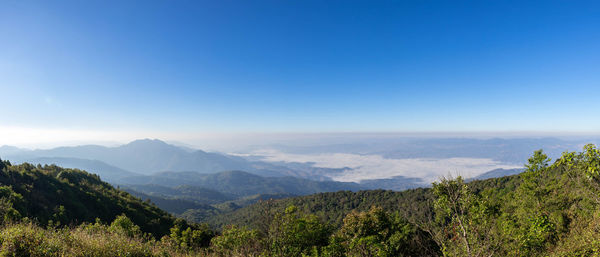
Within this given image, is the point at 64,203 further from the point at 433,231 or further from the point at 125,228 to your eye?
the point at 433,231

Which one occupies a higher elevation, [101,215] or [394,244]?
[394,244]

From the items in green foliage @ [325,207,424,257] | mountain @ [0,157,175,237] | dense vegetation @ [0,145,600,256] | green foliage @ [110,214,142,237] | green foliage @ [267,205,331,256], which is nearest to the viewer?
dense vegetation @ [0,145,600,256]

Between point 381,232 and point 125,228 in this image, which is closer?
point 381,232

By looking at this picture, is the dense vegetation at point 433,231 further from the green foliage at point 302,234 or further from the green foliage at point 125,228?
the green foliage at point 125,228

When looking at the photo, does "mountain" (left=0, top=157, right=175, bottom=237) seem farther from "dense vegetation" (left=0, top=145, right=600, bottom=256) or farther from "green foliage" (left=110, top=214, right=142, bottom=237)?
"green foliage" (left=110, top=214, right=142, bottom=237)

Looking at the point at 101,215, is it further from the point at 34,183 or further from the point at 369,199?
the point at 369,199

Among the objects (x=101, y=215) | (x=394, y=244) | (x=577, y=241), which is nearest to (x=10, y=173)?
(x=101, y=215)

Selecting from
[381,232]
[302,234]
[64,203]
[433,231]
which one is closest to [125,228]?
[302,234]

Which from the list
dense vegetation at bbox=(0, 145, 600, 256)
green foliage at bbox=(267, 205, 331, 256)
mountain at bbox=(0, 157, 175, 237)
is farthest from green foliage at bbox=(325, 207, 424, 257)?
mountain at bbox=(0, 157, 175, 237)

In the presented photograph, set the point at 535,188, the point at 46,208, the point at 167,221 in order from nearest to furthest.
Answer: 1. the point at 535,188
2. the point at 46,208
3. the point at 167,221

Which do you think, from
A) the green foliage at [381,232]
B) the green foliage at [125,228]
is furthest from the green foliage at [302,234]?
the green foliage at [125,228]

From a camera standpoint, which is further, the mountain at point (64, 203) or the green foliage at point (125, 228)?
the mountain at point (64, 203)
